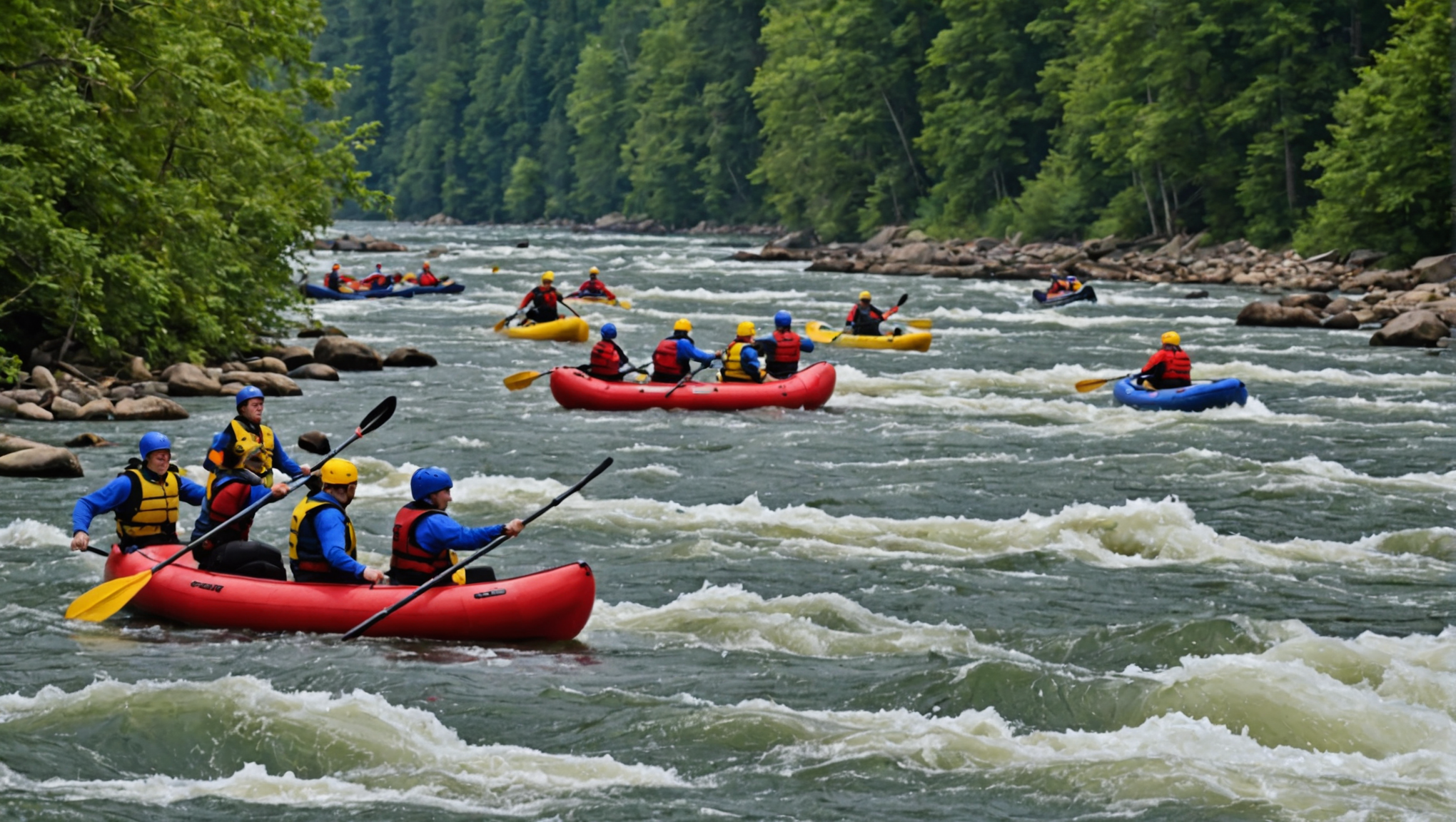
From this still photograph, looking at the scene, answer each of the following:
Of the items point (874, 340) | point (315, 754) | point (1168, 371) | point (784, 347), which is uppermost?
point (784, 347)

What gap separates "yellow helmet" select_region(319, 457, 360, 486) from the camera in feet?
32.6

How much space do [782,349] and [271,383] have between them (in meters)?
6.64

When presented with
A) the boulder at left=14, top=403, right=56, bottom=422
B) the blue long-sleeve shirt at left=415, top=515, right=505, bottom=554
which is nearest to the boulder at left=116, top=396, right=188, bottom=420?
the boulder at left=14, top=403, right=56, bottom=422

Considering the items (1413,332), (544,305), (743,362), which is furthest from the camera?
(544,305)

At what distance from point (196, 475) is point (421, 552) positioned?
19.3ft

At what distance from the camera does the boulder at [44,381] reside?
62.5 feet

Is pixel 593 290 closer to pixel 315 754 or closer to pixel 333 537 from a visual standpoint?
pixel 333 537

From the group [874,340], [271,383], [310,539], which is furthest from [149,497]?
[874,340]

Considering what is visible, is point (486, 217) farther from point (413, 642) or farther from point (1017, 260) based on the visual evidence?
point (413, 642)

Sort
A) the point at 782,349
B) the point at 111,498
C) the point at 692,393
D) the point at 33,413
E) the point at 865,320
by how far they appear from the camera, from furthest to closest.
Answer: the point at 865,320, the point at 782,349, the point at 692,393, the point at 33,413, the point at 111,498

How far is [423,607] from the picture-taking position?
32.5 ft

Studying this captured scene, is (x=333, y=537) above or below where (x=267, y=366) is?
above

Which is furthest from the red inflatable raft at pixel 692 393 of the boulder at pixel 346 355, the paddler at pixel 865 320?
the paddler at pixel 865 320

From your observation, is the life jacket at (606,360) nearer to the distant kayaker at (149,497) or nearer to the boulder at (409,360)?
the boulder at (409,360)
